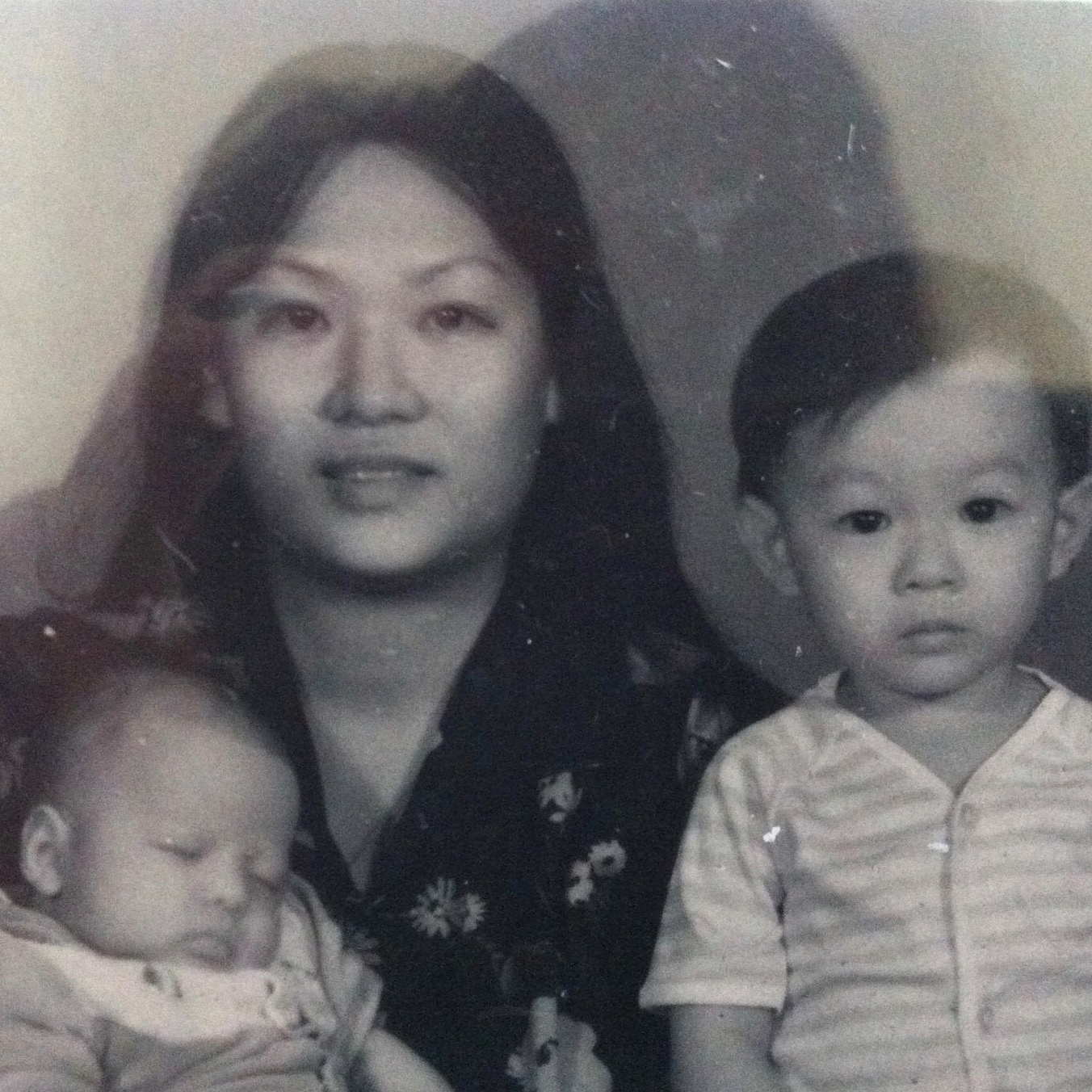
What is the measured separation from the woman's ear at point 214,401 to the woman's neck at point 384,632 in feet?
0.38

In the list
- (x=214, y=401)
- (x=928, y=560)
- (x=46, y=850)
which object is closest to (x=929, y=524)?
(x=928, y=560)

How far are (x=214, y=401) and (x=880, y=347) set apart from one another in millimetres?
493

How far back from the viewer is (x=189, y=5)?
140 cm

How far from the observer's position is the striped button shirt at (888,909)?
4.29ft

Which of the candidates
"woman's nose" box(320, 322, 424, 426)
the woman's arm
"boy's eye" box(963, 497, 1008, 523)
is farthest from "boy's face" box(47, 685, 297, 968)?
"boy's eye" box(963, 497, 1008, 523)

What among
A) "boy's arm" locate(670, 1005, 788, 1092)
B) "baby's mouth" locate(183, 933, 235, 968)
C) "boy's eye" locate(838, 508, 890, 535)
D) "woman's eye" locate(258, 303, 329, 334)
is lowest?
"boy's arm" locate(670, 1005, 788, 1092)

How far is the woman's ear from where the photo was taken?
4.40ft

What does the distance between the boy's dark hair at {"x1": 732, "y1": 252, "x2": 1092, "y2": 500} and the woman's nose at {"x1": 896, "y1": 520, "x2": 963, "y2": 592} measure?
0.34 feet

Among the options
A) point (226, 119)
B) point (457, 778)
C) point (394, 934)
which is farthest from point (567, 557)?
point (226, 119)

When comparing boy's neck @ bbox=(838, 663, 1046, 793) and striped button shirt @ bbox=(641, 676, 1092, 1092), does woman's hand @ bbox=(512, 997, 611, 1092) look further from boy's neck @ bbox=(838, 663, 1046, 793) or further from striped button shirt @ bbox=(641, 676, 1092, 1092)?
boy's neck @ bbox=(838, 663, 1046, 793)

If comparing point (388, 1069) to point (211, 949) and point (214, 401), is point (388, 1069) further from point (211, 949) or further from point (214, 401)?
point (214, 401)

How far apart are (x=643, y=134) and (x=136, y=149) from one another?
381mm

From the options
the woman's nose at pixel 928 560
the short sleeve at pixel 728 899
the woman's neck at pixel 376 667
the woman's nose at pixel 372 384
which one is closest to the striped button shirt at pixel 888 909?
the short sleeve at pixel 728 899

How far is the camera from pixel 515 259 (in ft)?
4.45
